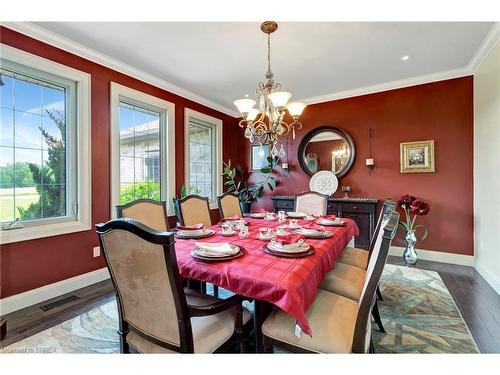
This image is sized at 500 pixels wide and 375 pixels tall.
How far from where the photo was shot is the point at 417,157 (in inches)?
142

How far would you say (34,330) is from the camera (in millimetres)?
1906

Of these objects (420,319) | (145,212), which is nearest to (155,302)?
(145,212)

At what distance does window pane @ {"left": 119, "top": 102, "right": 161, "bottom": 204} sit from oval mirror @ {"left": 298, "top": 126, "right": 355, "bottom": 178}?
8.46ft

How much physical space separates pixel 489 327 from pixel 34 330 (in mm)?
3650

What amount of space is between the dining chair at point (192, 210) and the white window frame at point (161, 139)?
102 centimetres

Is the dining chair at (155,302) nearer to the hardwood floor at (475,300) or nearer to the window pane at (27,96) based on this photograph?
the hardwood floor at (475,300)

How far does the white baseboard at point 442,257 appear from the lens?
10.9 ft

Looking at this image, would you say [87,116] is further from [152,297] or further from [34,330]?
[152,297]

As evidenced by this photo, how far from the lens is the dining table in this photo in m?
1.07

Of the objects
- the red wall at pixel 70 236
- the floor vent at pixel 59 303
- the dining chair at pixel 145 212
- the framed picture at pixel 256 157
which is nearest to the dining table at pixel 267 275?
the dining chair at pixel 145 212

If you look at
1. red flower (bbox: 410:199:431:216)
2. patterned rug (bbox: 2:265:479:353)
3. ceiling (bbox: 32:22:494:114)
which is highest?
ceiling (bbox: 32:22:494:114)

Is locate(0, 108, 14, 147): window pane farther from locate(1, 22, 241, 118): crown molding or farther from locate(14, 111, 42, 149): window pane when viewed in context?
locate(1, 22, 241, 118): crown molding

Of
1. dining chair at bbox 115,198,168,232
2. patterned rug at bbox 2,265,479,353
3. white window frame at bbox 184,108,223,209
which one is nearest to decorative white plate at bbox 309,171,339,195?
white window frame at bbox 184,108,223,209
